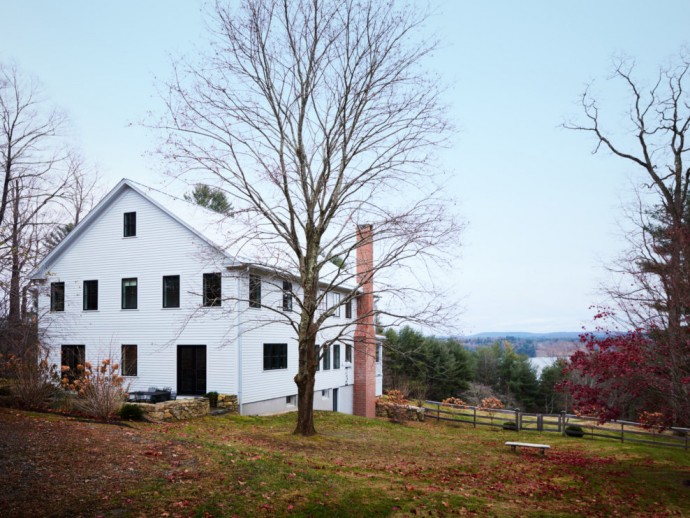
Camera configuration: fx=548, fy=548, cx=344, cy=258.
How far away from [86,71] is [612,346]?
1825cm

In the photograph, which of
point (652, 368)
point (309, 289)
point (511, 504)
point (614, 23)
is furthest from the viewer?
point (614, 23)

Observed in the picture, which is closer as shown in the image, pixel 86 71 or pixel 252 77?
pixel 252 77

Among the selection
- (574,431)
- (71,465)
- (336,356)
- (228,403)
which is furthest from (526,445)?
(336,356)

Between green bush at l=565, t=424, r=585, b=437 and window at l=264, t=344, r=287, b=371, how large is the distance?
43.0 feet

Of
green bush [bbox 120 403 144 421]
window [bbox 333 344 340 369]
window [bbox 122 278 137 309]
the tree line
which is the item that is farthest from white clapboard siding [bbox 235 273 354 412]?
the tree line

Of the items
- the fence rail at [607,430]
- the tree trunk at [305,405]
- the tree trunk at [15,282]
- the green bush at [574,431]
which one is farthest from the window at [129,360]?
the green bush at [574,431]

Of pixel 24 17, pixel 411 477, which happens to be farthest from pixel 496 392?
pixel 24 17

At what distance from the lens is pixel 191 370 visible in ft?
71.9

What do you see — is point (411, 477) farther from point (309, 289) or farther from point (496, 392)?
point (496, 392)

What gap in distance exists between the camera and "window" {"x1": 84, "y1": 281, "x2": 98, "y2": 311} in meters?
24.6

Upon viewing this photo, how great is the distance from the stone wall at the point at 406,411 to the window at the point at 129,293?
645 inches

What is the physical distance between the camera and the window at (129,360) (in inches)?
911

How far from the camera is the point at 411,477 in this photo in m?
11.4

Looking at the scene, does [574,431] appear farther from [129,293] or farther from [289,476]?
[129,293]
